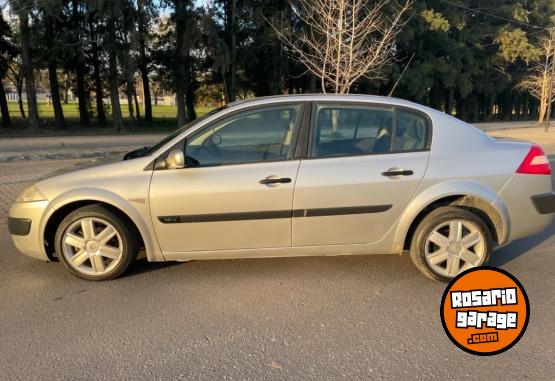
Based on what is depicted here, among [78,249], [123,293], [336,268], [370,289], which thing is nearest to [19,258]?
[78,249]

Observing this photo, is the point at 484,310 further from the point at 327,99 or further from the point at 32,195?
the point at 32,195

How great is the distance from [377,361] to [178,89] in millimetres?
27390

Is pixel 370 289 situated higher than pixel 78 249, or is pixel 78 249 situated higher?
pixel 78 249

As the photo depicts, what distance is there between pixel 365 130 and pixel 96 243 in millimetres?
2558

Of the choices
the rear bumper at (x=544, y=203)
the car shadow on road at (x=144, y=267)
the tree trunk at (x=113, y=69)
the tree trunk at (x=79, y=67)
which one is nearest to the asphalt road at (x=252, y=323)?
the car shadow on road at (x=144, y=267)

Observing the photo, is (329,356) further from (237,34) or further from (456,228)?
(237,34)

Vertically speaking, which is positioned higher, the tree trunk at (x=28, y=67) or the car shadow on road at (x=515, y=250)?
the tree trunk at (x=28, y=67)

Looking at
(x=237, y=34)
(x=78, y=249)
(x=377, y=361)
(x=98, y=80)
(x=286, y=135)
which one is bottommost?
(x=377, y=361)

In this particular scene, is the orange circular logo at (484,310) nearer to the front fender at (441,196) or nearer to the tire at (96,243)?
the front fender at (441,196)

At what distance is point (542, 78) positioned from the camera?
3709 cm

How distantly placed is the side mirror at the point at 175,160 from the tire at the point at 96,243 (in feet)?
2.16

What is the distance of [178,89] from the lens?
2798 centimetres

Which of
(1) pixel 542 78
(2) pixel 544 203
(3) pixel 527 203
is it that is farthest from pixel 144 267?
(1) pixel 542 78

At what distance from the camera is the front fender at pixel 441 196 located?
3646mm
